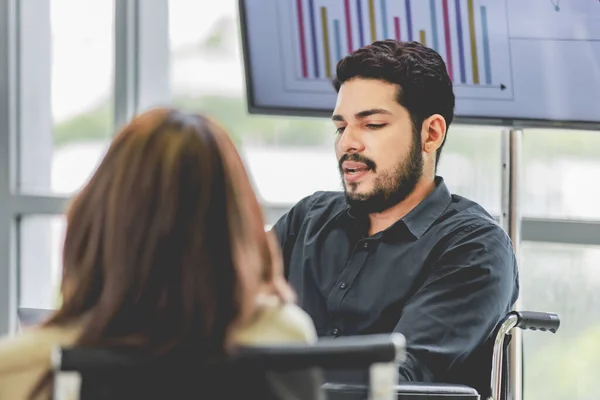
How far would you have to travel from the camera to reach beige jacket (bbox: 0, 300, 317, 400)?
3.82 ft

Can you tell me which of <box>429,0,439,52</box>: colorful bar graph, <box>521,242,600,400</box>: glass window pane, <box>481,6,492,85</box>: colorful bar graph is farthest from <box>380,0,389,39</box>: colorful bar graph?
<box>521,242,600,400</box>: glass window pane

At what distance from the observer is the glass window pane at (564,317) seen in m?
2.98

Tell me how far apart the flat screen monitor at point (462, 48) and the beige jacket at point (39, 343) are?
57.5 inches

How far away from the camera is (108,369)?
112 centimetres

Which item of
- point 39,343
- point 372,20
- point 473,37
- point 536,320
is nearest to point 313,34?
point 372,20

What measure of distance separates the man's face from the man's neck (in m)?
0.01

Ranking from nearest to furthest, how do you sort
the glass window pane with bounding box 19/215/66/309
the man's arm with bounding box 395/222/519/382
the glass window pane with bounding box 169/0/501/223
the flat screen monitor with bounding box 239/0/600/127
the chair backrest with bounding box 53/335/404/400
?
the chair backrest with bounding box 53/335/404/400
the man's arm with bounding box 395/222/519/382
the flat screen monitor with bounding box 239/0/600/127
the glass window pane with bounding box 169/0/501/223
the glass window pane with bounding box 19/215/66/309

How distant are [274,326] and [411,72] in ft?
4.00

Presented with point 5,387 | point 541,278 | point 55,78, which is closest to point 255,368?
point 5,387

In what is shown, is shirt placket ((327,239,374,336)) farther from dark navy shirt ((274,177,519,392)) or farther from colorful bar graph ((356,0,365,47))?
colorful bar graph ((356,0,365,47))

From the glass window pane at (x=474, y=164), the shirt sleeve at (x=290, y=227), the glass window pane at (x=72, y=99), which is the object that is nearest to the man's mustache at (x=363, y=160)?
the shirt sleeve at (x=290, y=227)

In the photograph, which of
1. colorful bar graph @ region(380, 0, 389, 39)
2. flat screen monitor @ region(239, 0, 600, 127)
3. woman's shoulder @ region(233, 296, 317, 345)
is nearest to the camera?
woman's shoulder @ region(233, 296, 317, 345)

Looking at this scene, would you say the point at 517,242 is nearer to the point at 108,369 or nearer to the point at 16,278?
the point at 108,369

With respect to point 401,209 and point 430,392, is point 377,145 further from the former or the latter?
point 430,392
